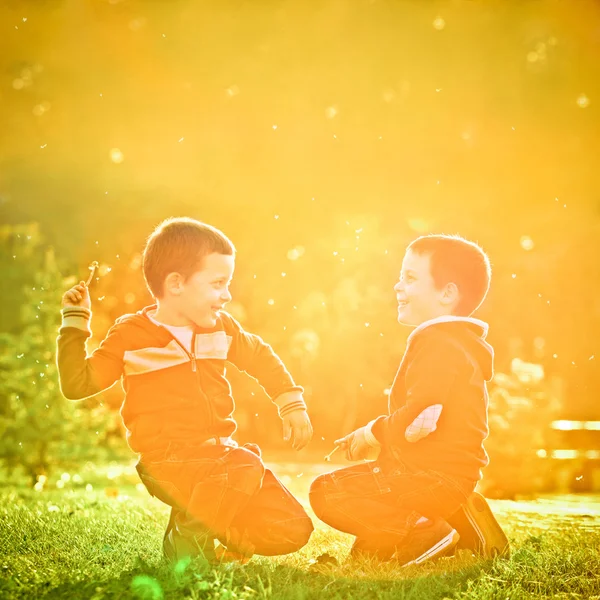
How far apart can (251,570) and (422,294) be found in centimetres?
126

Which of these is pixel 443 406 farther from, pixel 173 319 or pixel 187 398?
pixel 173 319

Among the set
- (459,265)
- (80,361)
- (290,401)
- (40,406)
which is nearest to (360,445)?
(290,401)

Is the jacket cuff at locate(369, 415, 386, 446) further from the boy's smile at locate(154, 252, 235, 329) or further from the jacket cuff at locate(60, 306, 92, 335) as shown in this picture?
the jacket cuff at locate(60, 306, 92, 335)

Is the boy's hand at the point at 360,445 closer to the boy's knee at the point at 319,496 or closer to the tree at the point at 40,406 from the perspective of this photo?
the boy's knee at the point at 319,496

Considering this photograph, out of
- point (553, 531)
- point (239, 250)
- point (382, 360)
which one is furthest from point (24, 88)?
point (553, 531)

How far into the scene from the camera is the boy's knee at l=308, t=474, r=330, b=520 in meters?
2.91

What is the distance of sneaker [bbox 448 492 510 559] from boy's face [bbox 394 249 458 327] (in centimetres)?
74

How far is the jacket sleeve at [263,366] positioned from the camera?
9.93 feet

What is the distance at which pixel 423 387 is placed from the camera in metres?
2.76

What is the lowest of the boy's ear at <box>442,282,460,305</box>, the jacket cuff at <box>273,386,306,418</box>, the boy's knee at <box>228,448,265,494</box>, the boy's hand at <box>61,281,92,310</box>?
the boy's knee at <box>228,448,265,494</box>

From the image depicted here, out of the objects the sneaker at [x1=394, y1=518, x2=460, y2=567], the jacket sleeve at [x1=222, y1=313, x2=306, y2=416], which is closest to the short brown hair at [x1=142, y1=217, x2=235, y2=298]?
the jacket sleeve at [x1=222, y1=313, x2=306, y2=416]

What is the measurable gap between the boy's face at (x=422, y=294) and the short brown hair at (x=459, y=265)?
0.02 metres

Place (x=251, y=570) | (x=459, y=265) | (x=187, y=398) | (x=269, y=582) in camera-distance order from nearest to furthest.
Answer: (x=269, y=582), (x=251, y=570), (x=187, y=398), (x=459, y=265)

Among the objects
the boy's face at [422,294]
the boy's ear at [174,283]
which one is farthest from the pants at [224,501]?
the boy's face at [422,294]
